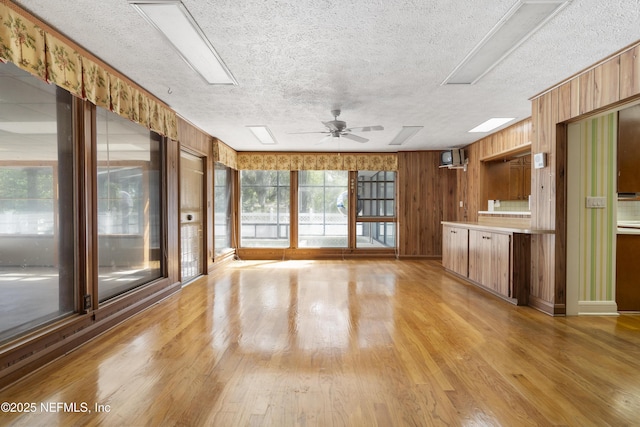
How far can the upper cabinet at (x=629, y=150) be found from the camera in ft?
11.5

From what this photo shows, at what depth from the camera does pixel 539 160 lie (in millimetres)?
3703

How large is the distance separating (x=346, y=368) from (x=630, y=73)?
307cm

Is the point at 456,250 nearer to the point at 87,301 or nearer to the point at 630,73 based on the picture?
the point at 630,73

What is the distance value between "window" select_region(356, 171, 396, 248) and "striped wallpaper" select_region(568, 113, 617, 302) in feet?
14.1

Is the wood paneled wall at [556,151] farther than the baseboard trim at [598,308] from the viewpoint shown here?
No

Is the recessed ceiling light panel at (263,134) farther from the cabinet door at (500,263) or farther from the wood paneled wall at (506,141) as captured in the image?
the wood paneled wall at (506,141)

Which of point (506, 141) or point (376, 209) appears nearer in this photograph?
point (506, 141)

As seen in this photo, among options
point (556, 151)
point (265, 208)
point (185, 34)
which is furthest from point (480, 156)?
point (185, 34)

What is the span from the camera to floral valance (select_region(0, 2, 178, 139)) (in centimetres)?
201

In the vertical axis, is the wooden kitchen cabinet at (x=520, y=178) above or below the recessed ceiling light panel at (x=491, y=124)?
below

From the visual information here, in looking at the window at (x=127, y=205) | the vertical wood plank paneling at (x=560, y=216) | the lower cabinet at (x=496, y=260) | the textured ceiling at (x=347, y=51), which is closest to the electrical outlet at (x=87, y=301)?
the window at (x=127, y=205)

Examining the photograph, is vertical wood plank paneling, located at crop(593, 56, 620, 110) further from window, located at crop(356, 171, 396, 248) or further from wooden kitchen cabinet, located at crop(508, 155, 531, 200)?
window, located at crop(356, 171, 396, 248)

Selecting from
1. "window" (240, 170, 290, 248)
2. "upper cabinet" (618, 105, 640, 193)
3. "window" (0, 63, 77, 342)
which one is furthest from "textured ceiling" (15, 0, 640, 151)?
"window" (240, 170, 290, 248)

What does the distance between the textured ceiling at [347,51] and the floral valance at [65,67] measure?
11 centimetres
